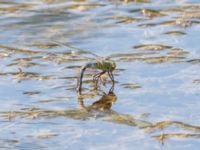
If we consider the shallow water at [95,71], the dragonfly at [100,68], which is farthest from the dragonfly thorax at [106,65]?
the shallow water at [95,71]

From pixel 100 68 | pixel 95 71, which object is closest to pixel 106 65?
pixel 100 68

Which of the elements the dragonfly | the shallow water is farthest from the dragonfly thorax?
the shallow water

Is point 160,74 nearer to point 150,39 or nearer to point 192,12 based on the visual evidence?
point 150,39

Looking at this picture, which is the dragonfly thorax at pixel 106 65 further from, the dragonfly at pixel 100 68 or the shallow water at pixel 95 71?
the shallow water at pixel 95 71

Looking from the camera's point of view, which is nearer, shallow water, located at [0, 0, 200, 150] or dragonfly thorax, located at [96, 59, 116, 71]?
shallow water, located at [0, 0, 200, 150]

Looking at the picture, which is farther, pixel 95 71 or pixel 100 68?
pixel 95 71

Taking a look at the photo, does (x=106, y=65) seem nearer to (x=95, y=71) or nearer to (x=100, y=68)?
(x=100, y=68)

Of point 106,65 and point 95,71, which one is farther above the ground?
point 106,65

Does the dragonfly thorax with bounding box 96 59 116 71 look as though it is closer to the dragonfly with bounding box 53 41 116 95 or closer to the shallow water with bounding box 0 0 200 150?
the dragonfly with bounding box 53 41 116 95
